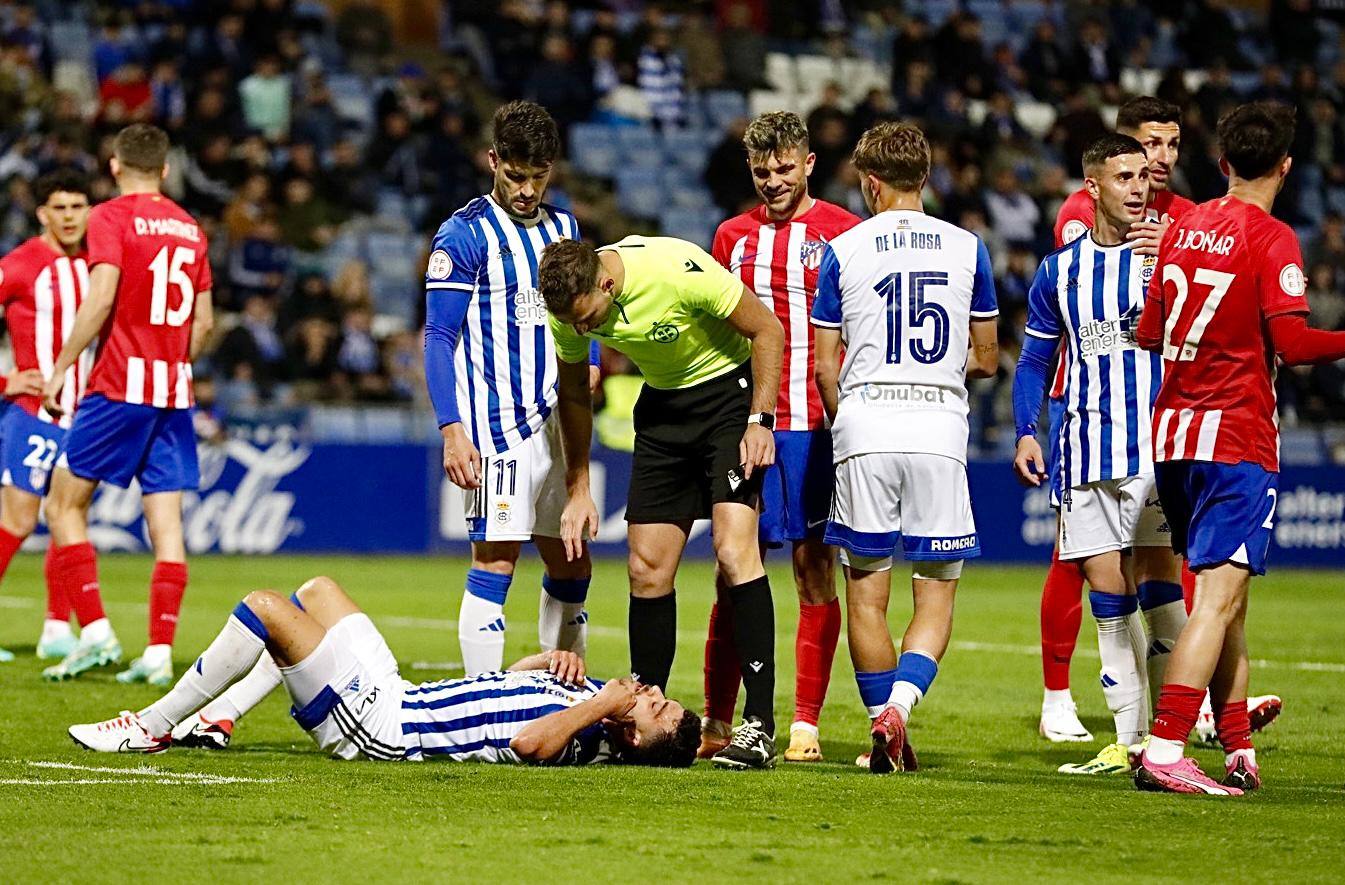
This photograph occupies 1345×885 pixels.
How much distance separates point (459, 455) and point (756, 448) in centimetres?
130

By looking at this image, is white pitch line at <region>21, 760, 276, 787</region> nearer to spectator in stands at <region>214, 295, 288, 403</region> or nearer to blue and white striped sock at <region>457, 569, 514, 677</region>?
blue and white striped sock at <region>457, 569, 514, 677</region>

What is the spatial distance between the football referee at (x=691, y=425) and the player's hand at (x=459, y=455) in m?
0.54

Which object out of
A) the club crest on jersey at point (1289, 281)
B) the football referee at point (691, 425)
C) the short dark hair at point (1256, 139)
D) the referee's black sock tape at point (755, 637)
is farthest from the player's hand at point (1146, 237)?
the referee's black sock tape at point (755, 637)

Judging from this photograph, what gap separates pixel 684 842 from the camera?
17.6 feet

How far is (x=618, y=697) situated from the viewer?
669 cm

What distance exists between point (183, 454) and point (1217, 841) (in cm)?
587

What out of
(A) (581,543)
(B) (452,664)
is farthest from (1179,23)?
(A) (581,543)

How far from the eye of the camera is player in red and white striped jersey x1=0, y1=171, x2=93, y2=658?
1062cm

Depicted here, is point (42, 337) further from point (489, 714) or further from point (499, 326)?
point (489, 714)

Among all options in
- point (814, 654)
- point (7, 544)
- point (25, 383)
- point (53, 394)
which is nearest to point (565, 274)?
point (814, 654)

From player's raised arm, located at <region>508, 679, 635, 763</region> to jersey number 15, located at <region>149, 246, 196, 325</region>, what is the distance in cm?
382

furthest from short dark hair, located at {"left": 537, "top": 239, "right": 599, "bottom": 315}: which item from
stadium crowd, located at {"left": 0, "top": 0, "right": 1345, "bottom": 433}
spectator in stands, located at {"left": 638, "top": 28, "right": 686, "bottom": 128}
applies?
spectator in stands, located at {"left": 638, "top": 28, "right": 686, "bottom": 128}

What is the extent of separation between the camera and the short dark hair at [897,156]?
707cm

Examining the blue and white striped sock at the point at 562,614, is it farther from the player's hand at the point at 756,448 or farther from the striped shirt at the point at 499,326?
the player's hand at the point at 756,448
